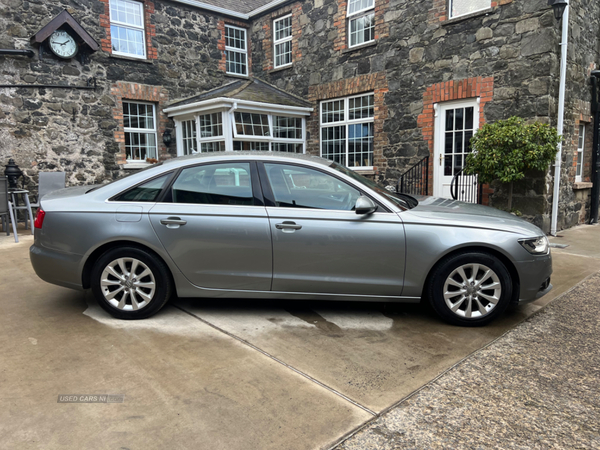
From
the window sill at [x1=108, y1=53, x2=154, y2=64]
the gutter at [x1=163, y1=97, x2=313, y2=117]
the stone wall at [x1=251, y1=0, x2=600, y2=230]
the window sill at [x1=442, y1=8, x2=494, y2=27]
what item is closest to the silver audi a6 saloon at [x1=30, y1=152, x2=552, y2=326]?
the stone wall at [x1=251, y1=0, x2=600, y2=230]

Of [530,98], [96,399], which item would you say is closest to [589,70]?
[530,98]

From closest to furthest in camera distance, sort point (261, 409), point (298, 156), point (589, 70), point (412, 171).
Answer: point (261, 409)
point (298, 156)
point (589, 70)
point (412, 171)

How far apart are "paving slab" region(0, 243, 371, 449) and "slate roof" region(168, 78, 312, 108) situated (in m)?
7.76

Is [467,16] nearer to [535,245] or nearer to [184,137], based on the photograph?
[535,245]

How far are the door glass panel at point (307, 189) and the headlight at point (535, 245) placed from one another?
1.48 metres

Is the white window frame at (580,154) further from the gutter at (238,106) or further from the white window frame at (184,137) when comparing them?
the white window frame at (184,137)

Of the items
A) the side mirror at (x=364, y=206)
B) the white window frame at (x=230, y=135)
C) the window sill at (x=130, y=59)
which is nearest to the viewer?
the side mirror at (x=364, y=206)

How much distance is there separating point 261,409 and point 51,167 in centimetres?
956

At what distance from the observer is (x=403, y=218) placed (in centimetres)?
371

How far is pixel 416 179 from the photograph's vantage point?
31.7ft

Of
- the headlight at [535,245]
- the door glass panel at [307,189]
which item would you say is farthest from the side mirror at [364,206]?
the headlight at [535,245]

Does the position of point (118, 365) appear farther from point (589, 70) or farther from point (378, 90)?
point (589, 70)

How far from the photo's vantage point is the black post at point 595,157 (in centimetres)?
922

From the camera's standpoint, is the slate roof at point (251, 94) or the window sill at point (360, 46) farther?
the slate roof at point (251, 94)
